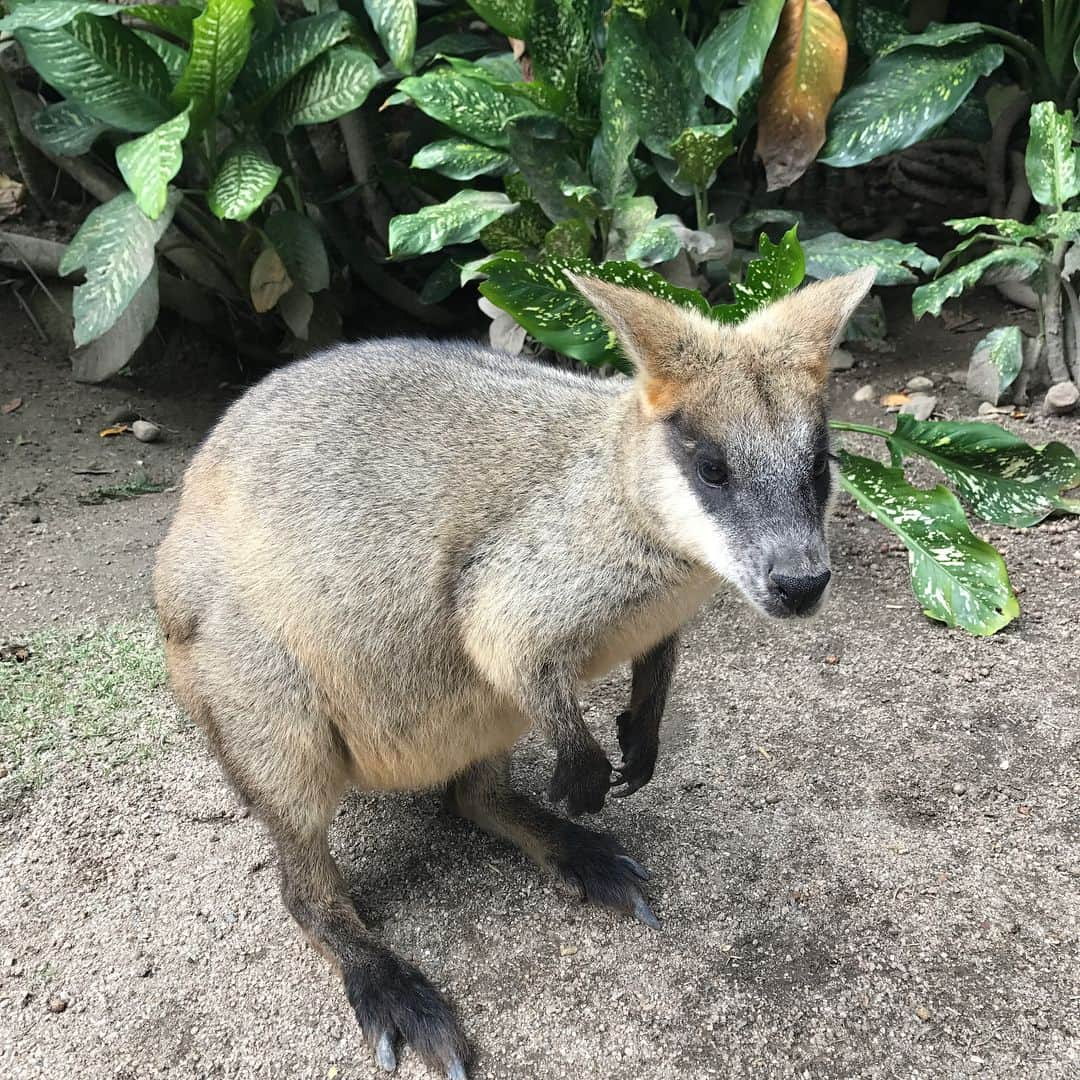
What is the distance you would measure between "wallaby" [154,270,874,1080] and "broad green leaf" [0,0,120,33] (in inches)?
122

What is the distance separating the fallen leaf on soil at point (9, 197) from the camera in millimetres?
6297

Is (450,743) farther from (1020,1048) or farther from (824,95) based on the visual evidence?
(824,95)

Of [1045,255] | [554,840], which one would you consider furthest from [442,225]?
[554,840]

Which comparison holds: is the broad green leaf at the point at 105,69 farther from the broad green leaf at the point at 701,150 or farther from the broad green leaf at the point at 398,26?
the broad green leaf at the point at 701,150

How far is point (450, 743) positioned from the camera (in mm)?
3023

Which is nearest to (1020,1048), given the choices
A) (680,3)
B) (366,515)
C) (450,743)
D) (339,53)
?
(450,743)

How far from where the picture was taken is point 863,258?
16.6ft

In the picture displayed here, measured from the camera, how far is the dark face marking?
2.44m

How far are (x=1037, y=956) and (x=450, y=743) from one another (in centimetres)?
168

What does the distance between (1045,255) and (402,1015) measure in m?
4.51

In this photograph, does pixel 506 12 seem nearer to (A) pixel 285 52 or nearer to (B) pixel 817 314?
(A) pixel 285 52

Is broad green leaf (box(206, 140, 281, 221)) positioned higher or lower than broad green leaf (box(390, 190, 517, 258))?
higher

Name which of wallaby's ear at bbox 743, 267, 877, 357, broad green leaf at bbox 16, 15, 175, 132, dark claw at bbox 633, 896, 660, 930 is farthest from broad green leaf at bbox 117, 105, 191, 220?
dark claw at bbox 633, 896, 660, 930

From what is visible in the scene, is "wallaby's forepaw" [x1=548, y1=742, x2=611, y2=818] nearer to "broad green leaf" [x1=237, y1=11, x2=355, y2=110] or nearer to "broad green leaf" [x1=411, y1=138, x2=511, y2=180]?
"broad green leaf" [x1=411, y1=138, x2=511, y2=180]
